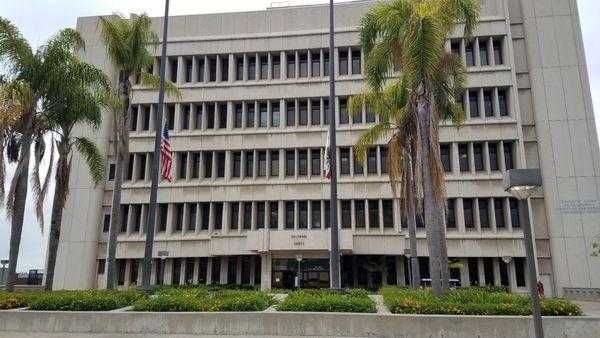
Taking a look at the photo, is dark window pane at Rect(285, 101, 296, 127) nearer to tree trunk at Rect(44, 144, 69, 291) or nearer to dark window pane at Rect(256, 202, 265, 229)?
dark window pane at Rect(256, 202, 265, 229)

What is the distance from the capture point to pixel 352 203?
3500 centimetres

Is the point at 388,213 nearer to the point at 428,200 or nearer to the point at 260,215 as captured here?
the point at 260,215

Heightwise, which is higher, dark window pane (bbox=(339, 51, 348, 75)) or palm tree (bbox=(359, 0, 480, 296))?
dark window pane (bbox=(339, 51, 348, 75))

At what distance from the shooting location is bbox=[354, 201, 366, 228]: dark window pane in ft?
115

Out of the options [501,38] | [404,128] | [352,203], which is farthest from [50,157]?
[501,38]

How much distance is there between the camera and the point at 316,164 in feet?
120

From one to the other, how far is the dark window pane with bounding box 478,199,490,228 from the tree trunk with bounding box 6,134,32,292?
1178 inches

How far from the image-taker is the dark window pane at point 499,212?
112 ft

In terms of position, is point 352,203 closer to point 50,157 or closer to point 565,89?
point 565,89

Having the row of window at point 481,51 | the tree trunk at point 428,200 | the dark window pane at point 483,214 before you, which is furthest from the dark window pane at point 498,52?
the tree trunk at point 428,200

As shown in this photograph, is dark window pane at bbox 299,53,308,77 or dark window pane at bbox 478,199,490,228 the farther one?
dark window pane at bbox 299,53,308,77

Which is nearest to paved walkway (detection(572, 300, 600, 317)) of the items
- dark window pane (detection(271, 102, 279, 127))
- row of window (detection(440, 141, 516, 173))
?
row of window (detection(440, 141, 516, 173))

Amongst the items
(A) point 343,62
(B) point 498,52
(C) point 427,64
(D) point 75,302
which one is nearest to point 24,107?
(D) point 75,302

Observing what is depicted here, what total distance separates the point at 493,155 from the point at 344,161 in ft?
38.7
